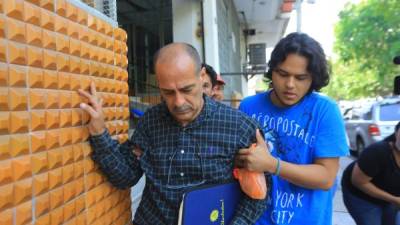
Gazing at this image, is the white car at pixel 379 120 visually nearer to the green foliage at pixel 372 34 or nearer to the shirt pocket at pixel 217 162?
the green foliage at pixel 372 34

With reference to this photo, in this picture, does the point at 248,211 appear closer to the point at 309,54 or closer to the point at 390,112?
the point at 309,54

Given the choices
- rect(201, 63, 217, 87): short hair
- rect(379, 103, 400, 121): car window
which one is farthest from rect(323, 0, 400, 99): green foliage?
rect(201, 63, 217, 87): short hair

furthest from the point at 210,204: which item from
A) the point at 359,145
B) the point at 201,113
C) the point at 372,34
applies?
the point at 372,34

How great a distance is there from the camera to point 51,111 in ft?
4.98

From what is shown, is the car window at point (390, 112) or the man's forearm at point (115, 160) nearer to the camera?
the man's forearm at point (115, 160)

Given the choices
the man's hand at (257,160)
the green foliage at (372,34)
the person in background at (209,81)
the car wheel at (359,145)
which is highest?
the green foliage at (372,34)

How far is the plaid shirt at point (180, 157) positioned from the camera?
1.82 metres

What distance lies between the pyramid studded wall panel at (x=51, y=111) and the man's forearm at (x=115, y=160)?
5 centimetres

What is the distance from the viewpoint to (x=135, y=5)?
23.9 feet

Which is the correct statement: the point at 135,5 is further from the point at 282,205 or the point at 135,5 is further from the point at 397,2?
the point at 397,2

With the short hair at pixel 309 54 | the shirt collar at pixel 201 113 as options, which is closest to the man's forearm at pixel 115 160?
the shirt collar at pixel 201 113

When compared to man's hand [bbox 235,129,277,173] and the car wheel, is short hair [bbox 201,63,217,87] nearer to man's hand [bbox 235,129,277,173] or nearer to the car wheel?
man's hand [bbox 235,129,277,173]

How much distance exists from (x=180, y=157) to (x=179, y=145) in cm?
6

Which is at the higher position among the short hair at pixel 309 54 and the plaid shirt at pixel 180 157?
the short hair at pixel 309 54
